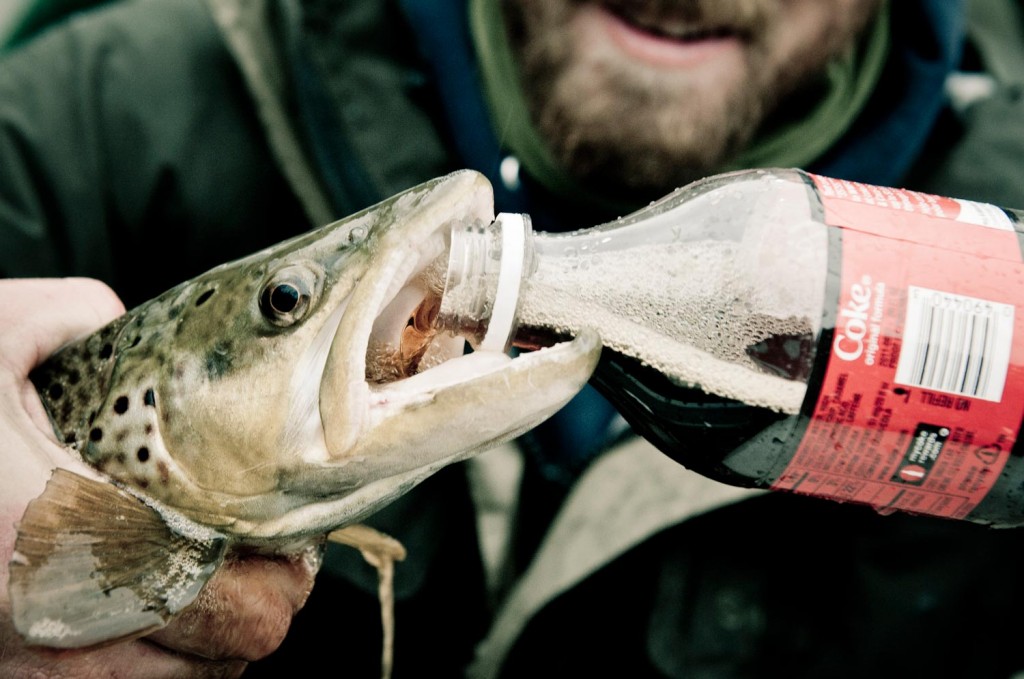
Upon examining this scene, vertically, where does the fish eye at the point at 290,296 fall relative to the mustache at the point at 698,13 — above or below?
below

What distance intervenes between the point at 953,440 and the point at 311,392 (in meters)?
0.57

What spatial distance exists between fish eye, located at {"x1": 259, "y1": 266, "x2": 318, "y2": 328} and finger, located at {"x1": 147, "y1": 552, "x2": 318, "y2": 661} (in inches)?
11.8

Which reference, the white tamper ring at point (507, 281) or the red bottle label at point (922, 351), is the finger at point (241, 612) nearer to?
the white tamper ring at point (507, 281)

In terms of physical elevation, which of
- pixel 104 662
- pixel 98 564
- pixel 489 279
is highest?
pixel 489 279

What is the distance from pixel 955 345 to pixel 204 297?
74 centimetres

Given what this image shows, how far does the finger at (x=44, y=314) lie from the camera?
94 cm

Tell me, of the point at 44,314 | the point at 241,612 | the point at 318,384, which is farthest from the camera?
the point at 44,314

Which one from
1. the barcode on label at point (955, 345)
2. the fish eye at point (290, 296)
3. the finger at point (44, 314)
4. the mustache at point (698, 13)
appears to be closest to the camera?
the barcode on label at point (955, 345)

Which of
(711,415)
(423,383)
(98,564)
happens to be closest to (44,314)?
(98,564)

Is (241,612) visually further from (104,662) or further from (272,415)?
(272,415)

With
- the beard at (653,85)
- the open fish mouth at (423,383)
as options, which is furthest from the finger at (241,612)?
the beard at (653,85)

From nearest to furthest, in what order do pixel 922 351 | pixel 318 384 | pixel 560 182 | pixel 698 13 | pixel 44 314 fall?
pixel 922 351
pixel 318 384
pixel 44 314
pixel 698 13
pixel 560 182

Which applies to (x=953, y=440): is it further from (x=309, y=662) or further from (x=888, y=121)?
(x=309, y=662)

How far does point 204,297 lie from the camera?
87 cm
